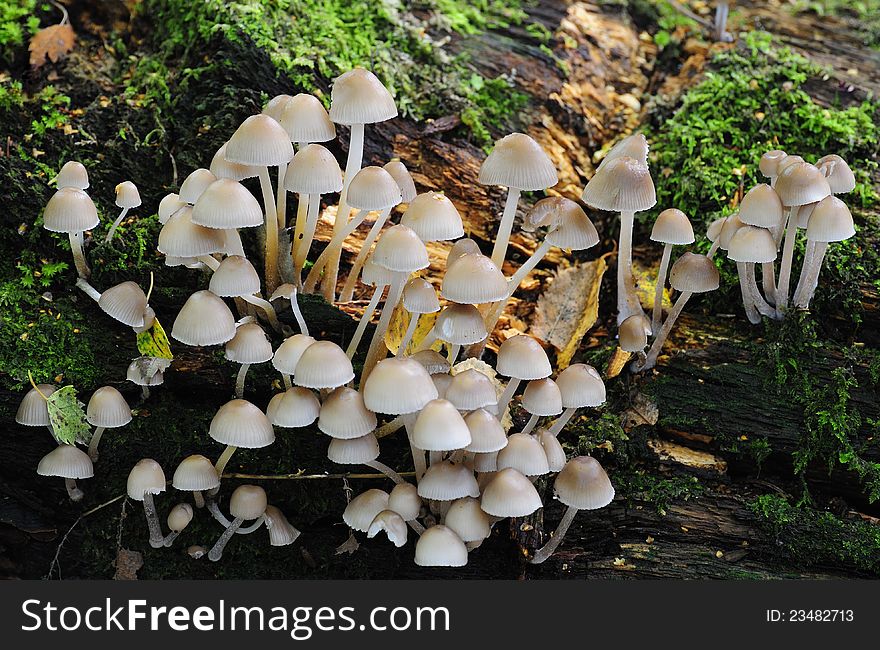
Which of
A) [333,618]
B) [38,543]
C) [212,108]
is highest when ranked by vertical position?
[212,108]

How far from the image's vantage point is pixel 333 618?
10.2 ft

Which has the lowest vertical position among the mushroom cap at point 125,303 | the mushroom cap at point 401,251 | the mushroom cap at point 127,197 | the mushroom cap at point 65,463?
the mushroom cap at point 65,463

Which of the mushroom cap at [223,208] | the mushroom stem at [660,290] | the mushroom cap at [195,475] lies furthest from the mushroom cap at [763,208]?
the mushroom cap at [195,475]

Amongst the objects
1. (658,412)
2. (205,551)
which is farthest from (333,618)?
(658,412)

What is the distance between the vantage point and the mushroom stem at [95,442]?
3.31 m

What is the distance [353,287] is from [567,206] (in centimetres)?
104

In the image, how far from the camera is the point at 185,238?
303cm

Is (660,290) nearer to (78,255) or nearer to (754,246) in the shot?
(754,246)

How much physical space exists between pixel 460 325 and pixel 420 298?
187 millimetres

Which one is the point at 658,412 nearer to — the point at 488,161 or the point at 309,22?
the point at 488,161

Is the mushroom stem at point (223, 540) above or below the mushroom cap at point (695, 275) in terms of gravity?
below

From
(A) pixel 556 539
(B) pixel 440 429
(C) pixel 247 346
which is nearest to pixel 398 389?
(B) pixel 440 429

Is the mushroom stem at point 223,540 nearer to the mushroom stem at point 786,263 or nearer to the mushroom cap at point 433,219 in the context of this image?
the mushroom cap at point 433,219

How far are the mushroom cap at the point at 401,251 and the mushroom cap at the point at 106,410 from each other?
1241 millimetres
